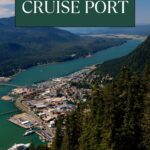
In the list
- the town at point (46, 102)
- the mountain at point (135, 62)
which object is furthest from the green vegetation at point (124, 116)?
the mountain at point (135, 62)

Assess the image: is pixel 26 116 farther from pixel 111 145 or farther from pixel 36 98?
pixel 111 145

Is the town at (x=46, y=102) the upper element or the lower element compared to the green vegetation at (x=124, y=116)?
lower

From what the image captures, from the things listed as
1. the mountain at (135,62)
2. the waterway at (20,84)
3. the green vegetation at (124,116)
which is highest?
the green vegetation at (124,116)

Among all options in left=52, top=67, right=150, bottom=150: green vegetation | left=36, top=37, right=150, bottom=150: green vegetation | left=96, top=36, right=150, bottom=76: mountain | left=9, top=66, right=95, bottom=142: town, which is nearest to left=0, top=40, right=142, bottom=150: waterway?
left=9, top=66, right=95, bottom=142: town

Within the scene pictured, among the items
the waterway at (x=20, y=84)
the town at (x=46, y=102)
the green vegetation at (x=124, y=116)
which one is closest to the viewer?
the green vegetation at (x=124, y=116)

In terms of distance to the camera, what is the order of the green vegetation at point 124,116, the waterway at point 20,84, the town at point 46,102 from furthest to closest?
the town at point 46,102 < the waterway at point 20,84 < the green vegetation at point 124,116

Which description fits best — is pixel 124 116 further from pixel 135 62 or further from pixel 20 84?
pixel 20 84

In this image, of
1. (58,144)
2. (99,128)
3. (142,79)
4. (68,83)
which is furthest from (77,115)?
(68,83)

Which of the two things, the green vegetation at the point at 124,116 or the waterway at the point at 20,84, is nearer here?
the green vegetation at the point at 124,116

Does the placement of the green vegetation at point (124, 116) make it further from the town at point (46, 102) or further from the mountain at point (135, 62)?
the mountain at point (135, 62)

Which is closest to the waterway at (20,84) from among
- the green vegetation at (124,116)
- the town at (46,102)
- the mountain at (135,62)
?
the town at (46,102)

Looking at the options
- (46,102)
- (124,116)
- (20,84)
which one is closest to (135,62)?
(46,102)

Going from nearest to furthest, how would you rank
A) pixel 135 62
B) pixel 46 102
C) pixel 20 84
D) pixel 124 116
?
pixel 124 116, pixel 46 102, pixel 135 62, pixel 20 84
